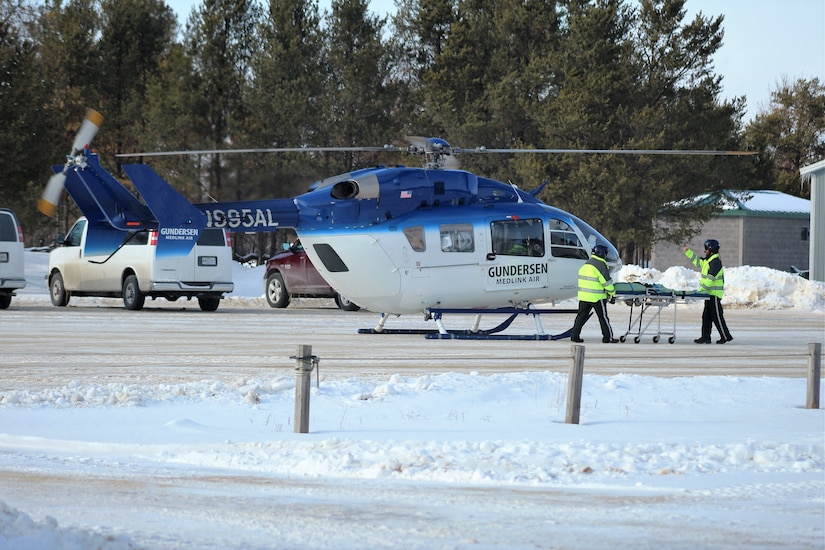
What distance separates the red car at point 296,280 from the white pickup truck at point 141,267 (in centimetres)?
218

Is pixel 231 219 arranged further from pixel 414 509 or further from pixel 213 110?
pixel 213 110

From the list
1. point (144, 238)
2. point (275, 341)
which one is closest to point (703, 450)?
point (275, 341)

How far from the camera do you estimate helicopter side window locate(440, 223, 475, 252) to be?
810 inches

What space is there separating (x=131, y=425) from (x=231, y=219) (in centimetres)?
1021

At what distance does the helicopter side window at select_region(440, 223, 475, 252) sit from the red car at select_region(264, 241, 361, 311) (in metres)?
9.24

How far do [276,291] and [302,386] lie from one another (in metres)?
21.3

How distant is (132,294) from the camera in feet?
92.5

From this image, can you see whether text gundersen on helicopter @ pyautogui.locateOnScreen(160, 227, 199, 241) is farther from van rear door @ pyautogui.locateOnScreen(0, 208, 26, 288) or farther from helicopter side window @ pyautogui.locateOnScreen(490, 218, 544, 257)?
van rear door @ pyautogui.locateOnScreen(0, 208, 26, 288)

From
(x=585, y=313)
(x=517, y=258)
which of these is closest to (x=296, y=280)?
(x=517, y=258)

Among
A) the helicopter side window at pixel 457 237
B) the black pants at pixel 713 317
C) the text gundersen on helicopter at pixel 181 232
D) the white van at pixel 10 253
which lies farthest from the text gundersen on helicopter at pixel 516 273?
the white van at pixel 10 253

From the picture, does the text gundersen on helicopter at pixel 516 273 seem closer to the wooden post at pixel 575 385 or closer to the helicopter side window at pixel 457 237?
the helicopter side window at pixel 457 237

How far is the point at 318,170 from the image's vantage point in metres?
51.9

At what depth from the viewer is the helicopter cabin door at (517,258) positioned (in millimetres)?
20688

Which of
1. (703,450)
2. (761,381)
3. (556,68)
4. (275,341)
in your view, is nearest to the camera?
(703,450)
